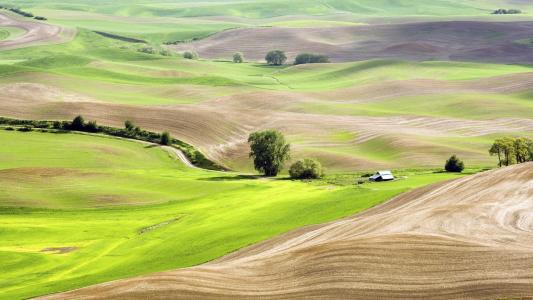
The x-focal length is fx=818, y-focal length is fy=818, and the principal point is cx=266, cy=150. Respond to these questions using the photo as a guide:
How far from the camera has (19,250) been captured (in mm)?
58875

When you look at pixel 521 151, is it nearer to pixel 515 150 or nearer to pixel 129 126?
pixel 515 150

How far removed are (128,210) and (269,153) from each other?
24230mm

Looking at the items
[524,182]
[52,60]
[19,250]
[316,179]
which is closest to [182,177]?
[316,179]

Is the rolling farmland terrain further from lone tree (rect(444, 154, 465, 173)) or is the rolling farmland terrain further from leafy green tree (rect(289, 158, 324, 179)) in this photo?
Result: leafy green tree (rect(289, 158, 324, 179))

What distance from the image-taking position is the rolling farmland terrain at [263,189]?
132 feet

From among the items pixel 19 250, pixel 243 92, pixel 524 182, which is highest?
pixel 243 92

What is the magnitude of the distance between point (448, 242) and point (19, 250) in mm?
31805

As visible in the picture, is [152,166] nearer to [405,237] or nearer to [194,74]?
[405,237]

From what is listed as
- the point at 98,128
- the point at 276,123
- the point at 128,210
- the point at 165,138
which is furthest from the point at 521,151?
the point at 98,128

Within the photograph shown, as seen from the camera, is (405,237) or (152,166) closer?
(405,237)

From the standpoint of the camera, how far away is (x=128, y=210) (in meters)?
71.4

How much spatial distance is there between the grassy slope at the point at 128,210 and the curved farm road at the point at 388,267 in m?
8.36

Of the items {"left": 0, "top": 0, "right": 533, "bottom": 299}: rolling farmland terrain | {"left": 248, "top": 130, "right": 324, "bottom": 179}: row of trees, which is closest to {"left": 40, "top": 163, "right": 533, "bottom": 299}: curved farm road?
{"left": 0, "top": 0, "right": 533, "bottom": 299}: rolling farmland terrain

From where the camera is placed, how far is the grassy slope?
53969 millimetres
